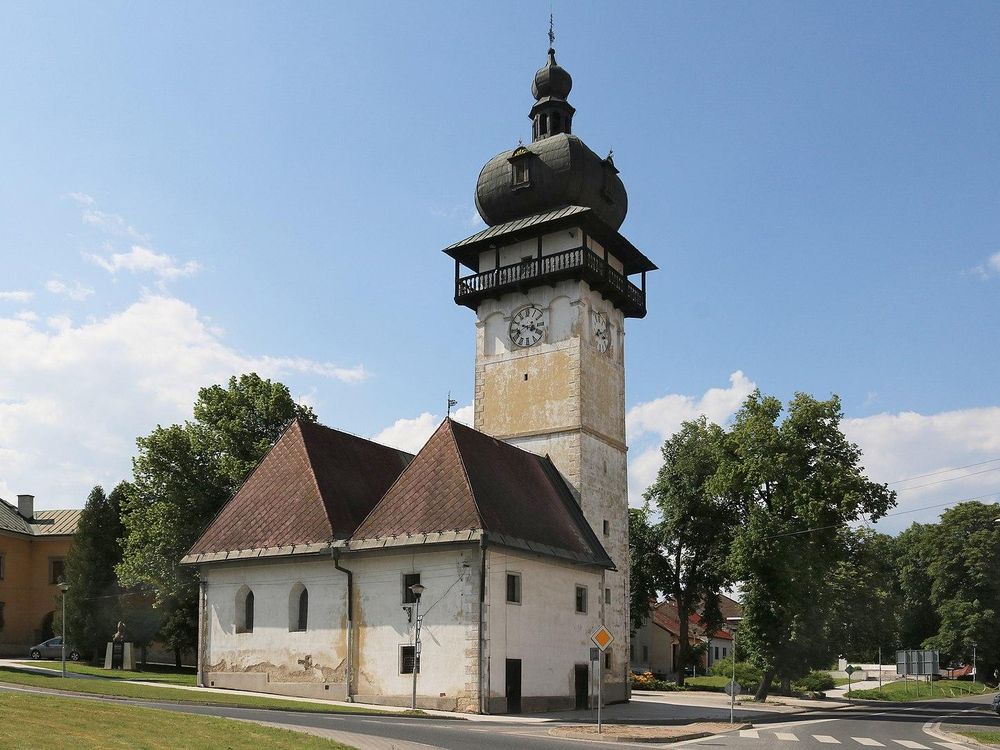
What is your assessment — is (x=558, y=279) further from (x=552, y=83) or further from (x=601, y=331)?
(x=552, y=83)

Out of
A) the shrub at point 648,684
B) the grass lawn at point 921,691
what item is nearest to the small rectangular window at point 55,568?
the shrub at point 648,684

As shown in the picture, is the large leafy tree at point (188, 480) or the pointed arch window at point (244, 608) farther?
the large leafy tree at point (188, 480)

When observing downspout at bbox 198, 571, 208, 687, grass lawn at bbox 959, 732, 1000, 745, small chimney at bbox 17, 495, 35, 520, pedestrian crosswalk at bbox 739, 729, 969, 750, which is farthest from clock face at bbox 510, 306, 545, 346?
small chimney at bbox 17, 495, 35, 520

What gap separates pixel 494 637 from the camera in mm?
29750

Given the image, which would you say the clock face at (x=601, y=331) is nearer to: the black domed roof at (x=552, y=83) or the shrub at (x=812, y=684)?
the black domed roof at (x=552, y=83)

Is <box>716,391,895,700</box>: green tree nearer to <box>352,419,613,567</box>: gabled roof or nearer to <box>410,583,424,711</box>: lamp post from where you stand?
<box>352,419,613,567</box>: gabled roof

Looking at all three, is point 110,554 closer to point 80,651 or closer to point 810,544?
point 80,651

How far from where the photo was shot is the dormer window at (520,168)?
41938 millimetres

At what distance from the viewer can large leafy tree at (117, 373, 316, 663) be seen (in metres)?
43.3

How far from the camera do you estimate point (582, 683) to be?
3475 centimetres

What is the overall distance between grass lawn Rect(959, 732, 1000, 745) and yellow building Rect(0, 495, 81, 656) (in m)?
49.0

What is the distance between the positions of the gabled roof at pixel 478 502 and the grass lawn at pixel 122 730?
1268 centimetres

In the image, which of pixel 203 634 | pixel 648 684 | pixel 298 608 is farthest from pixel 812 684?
pixel 203 634

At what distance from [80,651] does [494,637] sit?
30.2 meters
